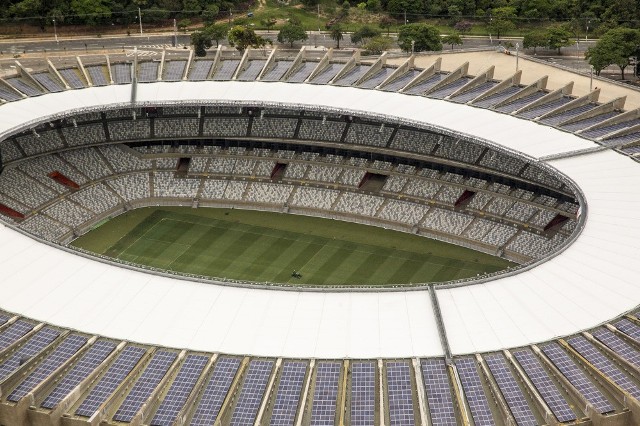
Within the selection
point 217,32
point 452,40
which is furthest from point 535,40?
point 217,32

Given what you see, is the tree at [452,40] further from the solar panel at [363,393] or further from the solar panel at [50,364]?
the solar panel at [50,364]

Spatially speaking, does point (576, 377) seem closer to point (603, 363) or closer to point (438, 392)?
point (603, 363)

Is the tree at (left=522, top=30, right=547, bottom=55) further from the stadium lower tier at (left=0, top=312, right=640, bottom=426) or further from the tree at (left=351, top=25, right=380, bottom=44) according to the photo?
the stadium lower tier at (left=0, top=312, right=640, bottom=426)

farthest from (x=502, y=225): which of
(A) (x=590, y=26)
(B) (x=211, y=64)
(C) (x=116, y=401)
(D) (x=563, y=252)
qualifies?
(A) (x=590, y=26)

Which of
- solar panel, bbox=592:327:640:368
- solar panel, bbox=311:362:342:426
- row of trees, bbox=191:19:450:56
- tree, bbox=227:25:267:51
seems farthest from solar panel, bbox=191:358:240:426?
tree, bbox=227:25:267:51

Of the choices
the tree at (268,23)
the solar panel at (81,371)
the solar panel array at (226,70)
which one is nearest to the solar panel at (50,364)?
the solar panel at (81,371)
